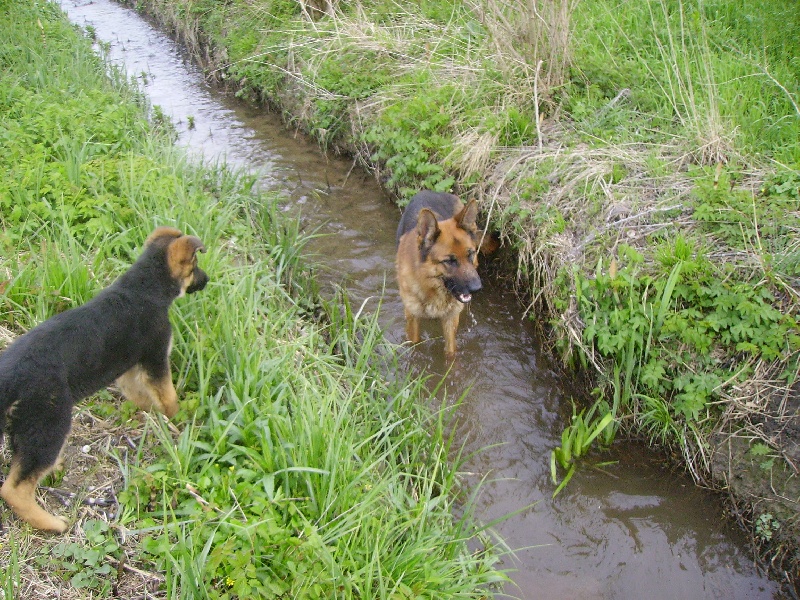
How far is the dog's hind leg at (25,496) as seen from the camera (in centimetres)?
231

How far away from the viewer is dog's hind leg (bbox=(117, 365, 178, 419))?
2.88 metres

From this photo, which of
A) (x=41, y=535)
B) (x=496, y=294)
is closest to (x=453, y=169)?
(x=496, y=294)

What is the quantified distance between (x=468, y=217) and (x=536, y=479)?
73.9 inches

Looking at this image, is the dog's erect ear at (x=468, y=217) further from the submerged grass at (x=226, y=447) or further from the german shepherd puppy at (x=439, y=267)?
the submerged grass at (x=226, y=447)

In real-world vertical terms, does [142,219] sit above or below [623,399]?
above

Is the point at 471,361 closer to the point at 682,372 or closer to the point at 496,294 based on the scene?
the point at 496,294

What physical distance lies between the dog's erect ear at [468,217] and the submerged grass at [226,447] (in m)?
1.06

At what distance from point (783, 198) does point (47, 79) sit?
760 centimetres

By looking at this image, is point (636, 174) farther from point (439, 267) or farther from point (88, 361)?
point (88, 361)

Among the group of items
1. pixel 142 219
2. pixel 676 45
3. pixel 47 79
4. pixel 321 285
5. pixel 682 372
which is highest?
pixel 676 45

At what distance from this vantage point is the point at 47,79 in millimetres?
6891

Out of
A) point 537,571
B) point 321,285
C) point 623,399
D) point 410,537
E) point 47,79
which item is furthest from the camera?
point 47,79

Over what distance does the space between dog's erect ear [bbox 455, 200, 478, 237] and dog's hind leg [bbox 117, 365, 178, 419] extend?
2315 mm

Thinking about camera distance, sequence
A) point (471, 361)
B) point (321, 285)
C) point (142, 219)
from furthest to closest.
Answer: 1. point (321, 285)
2. point (471, 361)
3. point (142, 219)
